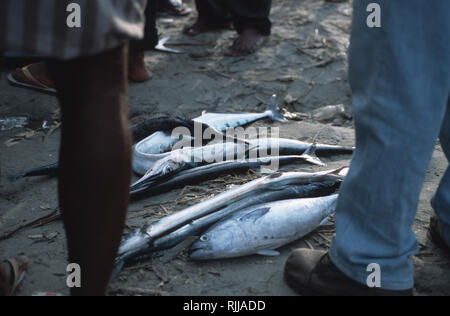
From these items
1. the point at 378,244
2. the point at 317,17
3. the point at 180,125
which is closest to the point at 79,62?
the point at 378,244

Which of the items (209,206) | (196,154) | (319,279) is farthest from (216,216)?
(196,154)

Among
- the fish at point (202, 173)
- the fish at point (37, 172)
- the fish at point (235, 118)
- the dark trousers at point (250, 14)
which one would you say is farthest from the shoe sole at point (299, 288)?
the dark trousers at point (250, 14)

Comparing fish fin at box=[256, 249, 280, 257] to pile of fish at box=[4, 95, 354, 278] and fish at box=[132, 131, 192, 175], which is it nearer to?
pile of fish at box=[4, 95, 354, 278]

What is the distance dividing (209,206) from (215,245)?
29cm

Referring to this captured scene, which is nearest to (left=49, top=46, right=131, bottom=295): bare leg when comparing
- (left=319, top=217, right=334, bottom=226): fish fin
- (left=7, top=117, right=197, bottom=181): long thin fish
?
(left=319, top=217, right=334, bottom=226): fish fin

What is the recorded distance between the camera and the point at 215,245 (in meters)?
2.19

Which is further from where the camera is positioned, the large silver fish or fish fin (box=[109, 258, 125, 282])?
the large silver fish

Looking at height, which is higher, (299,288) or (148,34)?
(148,34)

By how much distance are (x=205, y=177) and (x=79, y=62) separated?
172 cm

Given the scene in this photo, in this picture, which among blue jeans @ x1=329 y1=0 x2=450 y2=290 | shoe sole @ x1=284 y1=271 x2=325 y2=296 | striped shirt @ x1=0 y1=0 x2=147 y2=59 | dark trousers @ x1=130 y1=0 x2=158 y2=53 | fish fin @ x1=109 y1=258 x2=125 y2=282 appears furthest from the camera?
dark trousers @ x1=130 y1=0 x2=158 y2=53

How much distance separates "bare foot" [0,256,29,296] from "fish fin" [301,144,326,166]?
184 centimetres

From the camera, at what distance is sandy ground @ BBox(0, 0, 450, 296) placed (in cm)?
210

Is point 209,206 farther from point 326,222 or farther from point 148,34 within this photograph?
point 148,34

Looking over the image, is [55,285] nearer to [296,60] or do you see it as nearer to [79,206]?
[79,206]
